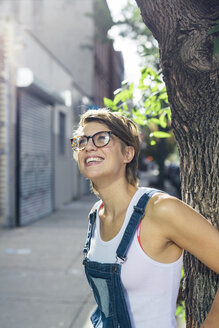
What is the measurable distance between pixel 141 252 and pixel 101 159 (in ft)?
1.74

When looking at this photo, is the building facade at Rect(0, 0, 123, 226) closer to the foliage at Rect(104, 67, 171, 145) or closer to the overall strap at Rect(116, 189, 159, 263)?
the foliage at Rect(104, 67, 171, 145)

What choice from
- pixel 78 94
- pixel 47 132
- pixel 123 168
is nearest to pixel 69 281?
pixel 123 168

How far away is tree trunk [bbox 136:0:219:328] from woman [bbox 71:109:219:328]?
39 centimetres

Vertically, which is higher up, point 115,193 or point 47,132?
point 47,132

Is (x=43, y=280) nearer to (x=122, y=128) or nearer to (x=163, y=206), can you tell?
(x=122, y=128)

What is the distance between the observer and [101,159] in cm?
208

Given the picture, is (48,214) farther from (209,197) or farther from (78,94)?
(209,197)

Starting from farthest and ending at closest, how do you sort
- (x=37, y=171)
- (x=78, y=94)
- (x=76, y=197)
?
(x=78, y=94) < (x=76, y=197) < (x=37, y=171)

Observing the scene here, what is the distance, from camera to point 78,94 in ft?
67.4

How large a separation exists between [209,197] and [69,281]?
13.4 feet

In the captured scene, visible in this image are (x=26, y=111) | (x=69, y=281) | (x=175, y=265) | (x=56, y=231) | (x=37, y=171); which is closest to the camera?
(x=175, y=265)

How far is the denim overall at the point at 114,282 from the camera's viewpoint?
1784mm

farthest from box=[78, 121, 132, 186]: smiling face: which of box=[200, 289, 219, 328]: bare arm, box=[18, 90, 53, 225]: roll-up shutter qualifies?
box=[18, 90, 53, 225]: roll-up shutter

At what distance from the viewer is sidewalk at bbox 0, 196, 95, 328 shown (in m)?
4.55
